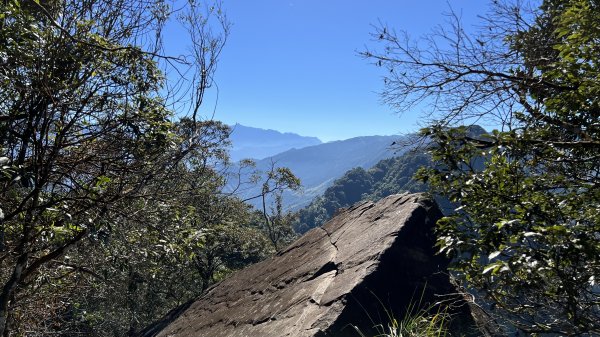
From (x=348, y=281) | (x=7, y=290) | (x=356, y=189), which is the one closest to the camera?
(x=348, y=281)

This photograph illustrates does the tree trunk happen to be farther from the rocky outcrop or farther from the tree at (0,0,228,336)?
the rocky outcrop

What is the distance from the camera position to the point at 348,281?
5613 millimetres

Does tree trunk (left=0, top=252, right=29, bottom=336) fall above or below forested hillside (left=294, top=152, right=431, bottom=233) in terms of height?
above

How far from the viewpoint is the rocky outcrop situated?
529 centimetres

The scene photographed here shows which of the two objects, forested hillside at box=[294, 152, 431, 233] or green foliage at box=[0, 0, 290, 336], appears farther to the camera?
forested hillside at box=[294, 152, 431, 233]

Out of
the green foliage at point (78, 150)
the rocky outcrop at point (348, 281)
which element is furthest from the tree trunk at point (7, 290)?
the rocky outcrop at point (348, 281)

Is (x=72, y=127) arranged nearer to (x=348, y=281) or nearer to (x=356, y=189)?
(x=348, y=281)

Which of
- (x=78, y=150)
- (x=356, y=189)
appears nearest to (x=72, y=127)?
(x=78, y=150)

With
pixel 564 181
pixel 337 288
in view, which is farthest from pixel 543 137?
pixel 337 288

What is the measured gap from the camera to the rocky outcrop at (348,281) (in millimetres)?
5293

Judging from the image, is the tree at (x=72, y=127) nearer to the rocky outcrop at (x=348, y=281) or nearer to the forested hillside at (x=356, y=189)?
the rocky outcrop at (x=348, y=281)

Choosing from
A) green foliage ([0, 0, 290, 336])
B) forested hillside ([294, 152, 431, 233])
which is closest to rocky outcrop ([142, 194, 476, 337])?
green foliage ([0, 0, 290, 336])

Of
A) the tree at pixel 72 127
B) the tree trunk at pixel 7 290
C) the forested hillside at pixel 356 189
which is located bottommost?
the forested hillside at pixel 356 189

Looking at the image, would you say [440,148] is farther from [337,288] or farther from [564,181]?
[337,288]
